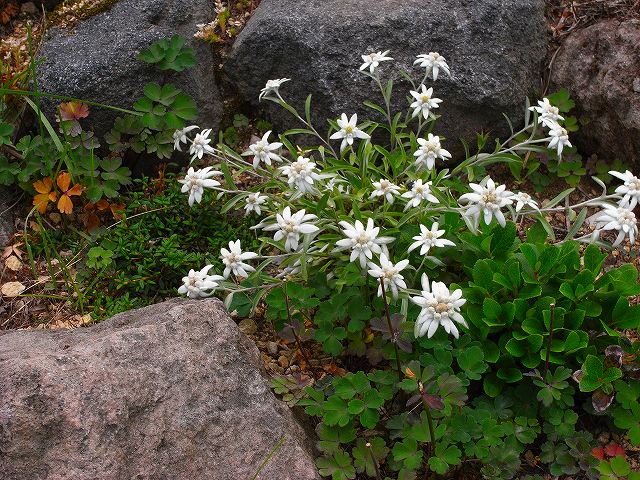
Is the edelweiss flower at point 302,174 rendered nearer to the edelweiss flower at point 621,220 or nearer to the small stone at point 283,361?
the small stone at point 283,361

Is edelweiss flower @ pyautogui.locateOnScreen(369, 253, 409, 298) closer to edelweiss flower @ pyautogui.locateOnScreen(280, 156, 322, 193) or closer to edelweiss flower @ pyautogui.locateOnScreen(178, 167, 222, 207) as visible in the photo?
edelweiss flower @ pyautogui.locateOnScreen(280, 156, 322, 193)

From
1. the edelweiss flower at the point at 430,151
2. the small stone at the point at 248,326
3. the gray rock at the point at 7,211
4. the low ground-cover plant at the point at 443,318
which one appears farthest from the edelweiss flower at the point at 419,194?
the gray rock at the point at 7,211

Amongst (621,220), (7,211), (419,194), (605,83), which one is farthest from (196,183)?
(605,83)

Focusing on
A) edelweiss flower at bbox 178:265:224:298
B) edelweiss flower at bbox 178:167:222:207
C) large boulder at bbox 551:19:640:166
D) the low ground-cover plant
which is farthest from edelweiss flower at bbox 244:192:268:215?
large boulder at bbox 551:19:640:166

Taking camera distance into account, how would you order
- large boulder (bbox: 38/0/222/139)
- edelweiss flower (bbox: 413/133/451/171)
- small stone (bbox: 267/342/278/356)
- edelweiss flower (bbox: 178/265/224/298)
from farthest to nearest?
large boulder (bbox: 38/0/222/139) < small stone (bbox: 267/342/278/356) < edelweiss flower (bbox: 413/133/451/171) < edelweiss flower (bbox: 178/265/224/298)

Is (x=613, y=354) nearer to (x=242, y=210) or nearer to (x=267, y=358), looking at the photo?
(x=267, y=358)

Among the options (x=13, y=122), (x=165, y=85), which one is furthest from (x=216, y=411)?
(x=13, y=122)

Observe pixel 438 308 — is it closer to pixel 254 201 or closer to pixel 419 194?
pixel 419 194
